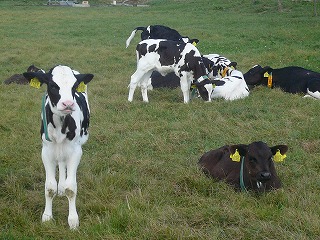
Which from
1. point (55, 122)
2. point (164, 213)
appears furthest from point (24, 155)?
point (164, 213)

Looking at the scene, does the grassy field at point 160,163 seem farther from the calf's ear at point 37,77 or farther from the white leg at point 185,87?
the calf's ear at point 37,77

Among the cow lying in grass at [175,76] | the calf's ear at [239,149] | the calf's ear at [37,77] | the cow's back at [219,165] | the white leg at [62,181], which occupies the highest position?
the calf's ear at [37,77]

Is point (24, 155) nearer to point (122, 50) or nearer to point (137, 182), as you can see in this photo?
point (137, 182)

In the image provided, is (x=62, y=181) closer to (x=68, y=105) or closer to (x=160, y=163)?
(x=68, y=105)

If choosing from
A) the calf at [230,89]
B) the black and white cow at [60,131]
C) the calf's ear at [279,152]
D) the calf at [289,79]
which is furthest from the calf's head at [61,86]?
the calf at [289,79]

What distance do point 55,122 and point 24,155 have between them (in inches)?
88.7

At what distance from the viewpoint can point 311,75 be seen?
11.0m

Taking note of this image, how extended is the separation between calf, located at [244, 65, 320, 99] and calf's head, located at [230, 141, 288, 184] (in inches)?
211

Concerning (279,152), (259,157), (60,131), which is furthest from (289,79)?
(60,131)

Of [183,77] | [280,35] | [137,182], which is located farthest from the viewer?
[280,35]

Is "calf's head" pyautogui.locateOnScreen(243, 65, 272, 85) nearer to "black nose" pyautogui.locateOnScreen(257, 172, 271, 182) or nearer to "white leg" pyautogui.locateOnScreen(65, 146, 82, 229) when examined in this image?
"black nose" pyautogui.locateOnScreen(257, 172, 271, 182)

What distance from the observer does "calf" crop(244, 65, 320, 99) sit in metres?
10.5

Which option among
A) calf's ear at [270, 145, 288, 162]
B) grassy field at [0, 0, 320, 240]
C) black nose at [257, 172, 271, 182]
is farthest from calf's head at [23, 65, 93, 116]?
calf's ear at [270, 145, 288, 162]

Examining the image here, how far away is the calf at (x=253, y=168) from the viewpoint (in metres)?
5.34
